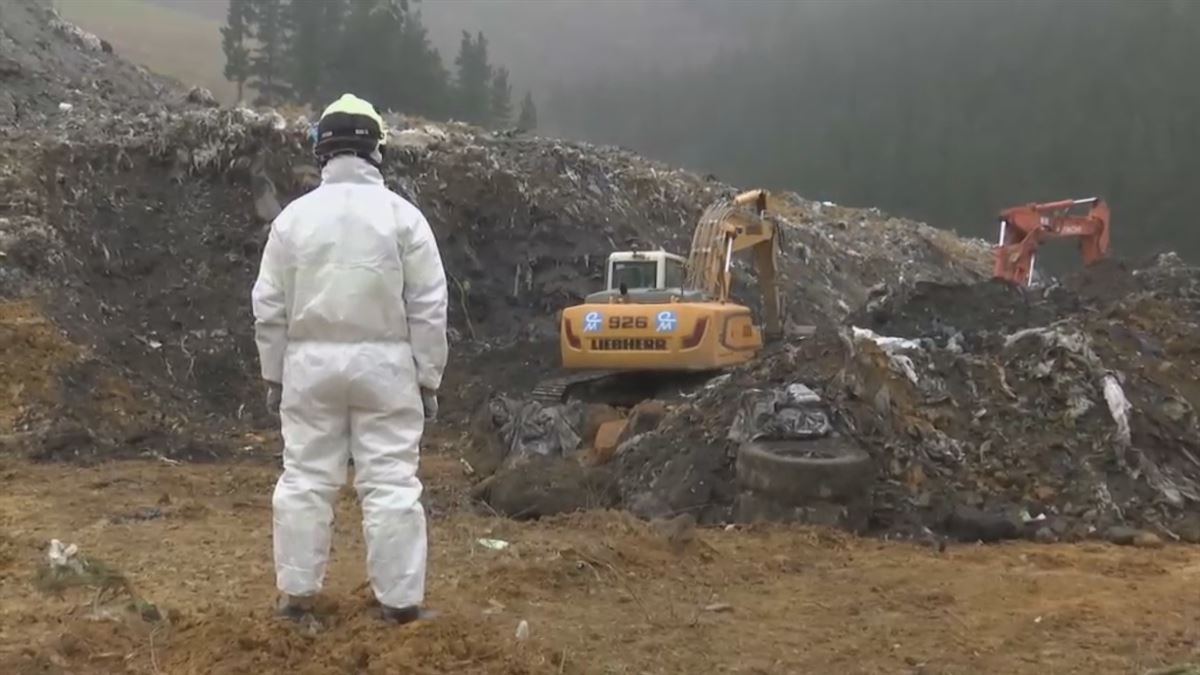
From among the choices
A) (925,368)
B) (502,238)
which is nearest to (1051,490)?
(925,368)

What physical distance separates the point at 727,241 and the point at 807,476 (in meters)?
5.27

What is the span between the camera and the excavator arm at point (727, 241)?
41.5 feet

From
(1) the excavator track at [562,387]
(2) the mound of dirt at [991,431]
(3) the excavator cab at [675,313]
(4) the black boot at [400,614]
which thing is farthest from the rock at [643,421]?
(4) the black boot at [400,614]

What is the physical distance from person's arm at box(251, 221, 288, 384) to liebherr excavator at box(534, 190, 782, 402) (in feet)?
23.6

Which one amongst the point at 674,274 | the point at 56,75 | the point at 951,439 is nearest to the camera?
the point at 951,439

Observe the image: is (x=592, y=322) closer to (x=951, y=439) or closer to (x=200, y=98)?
(x=951, y=439)

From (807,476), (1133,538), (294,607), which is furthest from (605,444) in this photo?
(294,607)

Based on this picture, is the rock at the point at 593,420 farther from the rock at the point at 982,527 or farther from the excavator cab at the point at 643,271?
the rock at the point at 982,527

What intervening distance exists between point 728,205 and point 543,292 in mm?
5858

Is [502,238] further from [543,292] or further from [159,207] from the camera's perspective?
[159,207]

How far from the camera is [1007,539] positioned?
7734mm

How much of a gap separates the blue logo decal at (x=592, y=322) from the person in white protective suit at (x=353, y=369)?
728 centimetres

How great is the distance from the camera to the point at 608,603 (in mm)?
5547

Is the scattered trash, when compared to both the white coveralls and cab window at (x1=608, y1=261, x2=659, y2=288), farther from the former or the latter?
cab window at (x1=608, y1=261, x2=659, y2=288)
